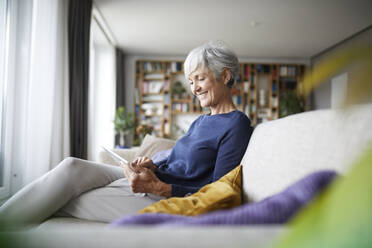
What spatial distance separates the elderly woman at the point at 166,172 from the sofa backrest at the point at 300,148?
240 millimetres

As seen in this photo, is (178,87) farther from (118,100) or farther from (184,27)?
(184,27)

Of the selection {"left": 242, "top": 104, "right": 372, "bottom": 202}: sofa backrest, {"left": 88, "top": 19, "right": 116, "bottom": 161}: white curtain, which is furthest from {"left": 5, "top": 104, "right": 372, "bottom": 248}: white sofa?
{"left": 88, "top": 19, "right": 116, "bottom": 161}: white curtain

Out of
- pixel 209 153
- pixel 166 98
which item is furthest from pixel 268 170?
pixel 166 98

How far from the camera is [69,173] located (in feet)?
3.67

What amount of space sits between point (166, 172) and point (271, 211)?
0.90 m

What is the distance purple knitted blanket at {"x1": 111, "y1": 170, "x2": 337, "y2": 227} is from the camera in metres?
0.52

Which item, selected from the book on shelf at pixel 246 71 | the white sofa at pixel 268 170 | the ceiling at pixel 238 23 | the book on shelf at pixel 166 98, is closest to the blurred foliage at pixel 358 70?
the white sofa at pixel 268 170

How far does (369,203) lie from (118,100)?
6.18m

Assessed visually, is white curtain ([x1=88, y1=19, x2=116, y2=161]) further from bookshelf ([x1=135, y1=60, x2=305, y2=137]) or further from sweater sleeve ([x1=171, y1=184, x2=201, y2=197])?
sweater sleeve ([x1=171, y1=184, x2=201, y2=197])

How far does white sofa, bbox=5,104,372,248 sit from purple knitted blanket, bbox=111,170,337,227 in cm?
8

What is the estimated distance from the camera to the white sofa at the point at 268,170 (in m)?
0.37

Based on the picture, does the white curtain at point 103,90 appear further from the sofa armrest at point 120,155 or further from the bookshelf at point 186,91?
the sofa armrest at point 120,155

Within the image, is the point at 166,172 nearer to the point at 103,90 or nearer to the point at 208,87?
the point at 208,87

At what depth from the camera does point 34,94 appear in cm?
245
